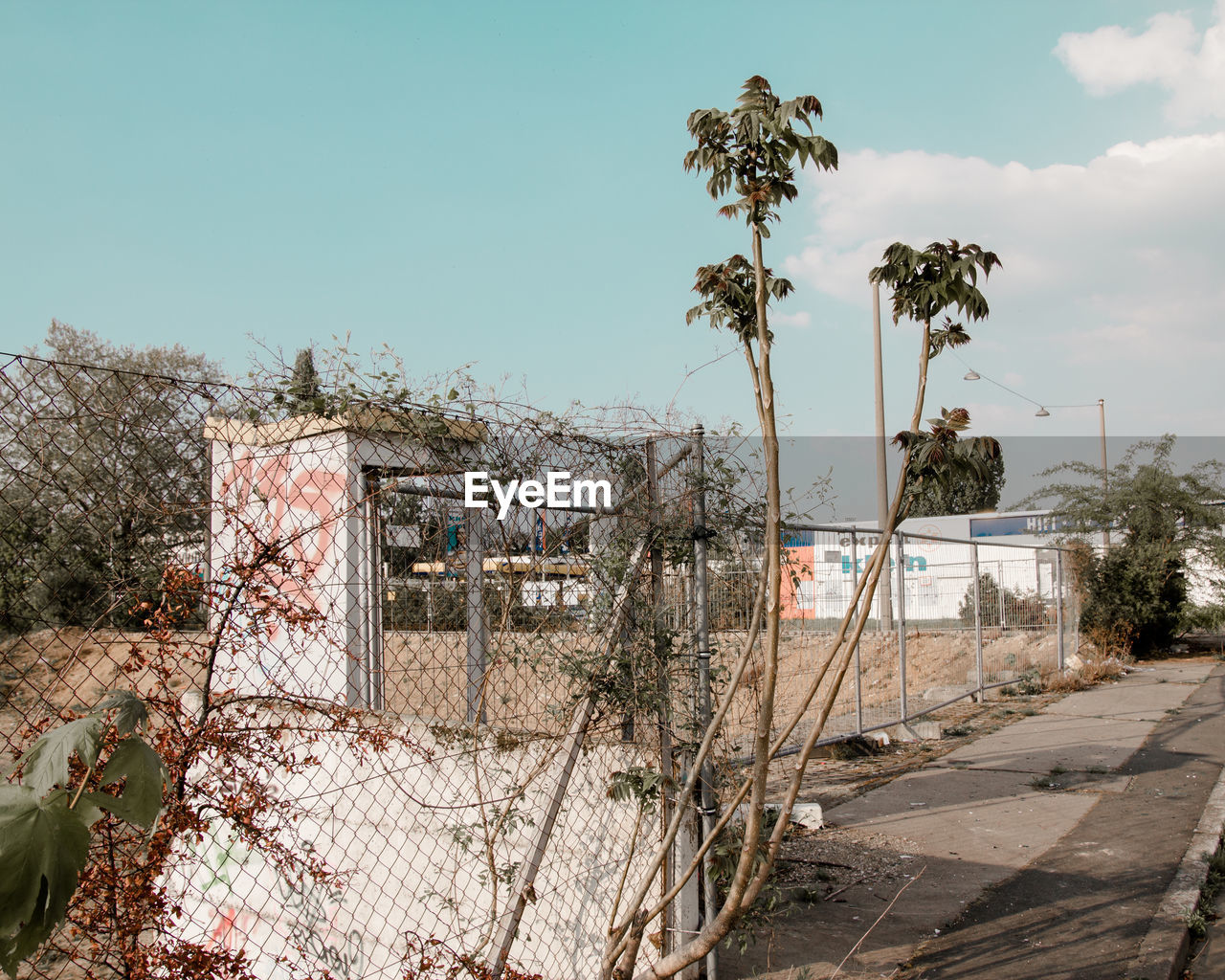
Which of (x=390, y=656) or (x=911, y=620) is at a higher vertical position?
(x=390, y=656)

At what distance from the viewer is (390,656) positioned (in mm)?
4008

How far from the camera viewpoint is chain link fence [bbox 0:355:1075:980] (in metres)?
2.68

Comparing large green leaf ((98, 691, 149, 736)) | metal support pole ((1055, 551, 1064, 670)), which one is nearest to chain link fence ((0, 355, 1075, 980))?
large green leaf ((98, 691, 149, 736))

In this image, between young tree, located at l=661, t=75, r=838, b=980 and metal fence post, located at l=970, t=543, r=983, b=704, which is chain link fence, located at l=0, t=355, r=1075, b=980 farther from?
metal fence post, located at l=970, t=543, r=983, b=704

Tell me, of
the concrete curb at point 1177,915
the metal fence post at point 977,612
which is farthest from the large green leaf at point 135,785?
the metal fence post at point 977,612

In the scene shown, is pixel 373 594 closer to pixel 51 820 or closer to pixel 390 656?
pixel 390 656

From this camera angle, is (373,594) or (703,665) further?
(703,665)

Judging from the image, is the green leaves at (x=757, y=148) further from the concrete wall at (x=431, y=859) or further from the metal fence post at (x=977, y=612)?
the metal fence post at (x=977, y=612)

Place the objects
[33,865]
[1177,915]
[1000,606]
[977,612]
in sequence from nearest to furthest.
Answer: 1. [33,865]
2. [1177,915]
3. [977,612]
4. [1000,606]

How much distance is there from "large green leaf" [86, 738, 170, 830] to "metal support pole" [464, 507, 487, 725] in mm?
1903

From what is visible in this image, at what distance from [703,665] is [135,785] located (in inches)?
108

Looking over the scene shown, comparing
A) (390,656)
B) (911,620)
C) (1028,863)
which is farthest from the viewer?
(911,620)

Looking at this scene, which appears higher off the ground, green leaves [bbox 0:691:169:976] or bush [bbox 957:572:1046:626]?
green leaves [bbox 0:691:169:976]

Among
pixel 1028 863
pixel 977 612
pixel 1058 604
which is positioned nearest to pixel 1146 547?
pixel 1058 604
